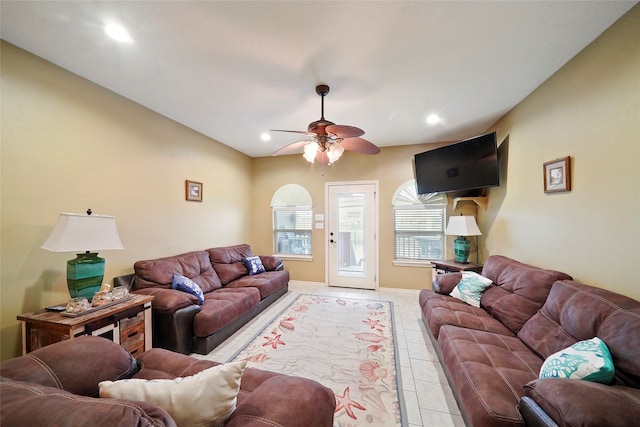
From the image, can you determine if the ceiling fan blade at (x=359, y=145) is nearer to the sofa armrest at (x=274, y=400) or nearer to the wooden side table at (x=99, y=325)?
the sofa armrest at (x=274, y=400)

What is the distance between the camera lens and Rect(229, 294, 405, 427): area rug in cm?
171

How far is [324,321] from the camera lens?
10.1ft

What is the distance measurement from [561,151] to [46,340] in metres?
4.48

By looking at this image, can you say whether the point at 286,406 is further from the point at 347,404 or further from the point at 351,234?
the point at 351,234

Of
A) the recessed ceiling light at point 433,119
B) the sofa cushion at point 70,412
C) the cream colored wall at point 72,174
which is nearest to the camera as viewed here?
the sofa cushion at point 70,412

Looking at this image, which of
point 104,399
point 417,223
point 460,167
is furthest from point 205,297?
point 460,167

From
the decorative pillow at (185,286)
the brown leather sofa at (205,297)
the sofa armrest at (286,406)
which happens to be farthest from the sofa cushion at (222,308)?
the sofa armrest at (286,406)

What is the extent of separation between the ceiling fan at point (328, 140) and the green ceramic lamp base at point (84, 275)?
1.92 meters

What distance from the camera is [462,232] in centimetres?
338

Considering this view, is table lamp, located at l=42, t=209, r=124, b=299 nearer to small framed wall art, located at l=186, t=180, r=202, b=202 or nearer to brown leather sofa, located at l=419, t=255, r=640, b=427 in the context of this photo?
small framed wall art, located at l=186, t=180, r=202, b=202

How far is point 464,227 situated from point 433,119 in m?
1.62

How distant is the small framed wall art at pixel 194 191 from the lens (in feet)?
11.2

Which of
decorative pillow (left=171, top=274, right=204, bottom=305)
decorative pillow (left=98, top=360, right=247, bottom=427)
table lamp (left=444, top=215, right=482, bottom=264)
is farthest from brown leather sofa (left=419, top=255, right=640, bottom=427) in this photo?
decorative pillow (left=171, top=274, right=204, bottom=305)

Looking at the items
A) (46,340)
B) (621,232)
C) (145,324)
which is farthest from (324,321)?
(621,232)
